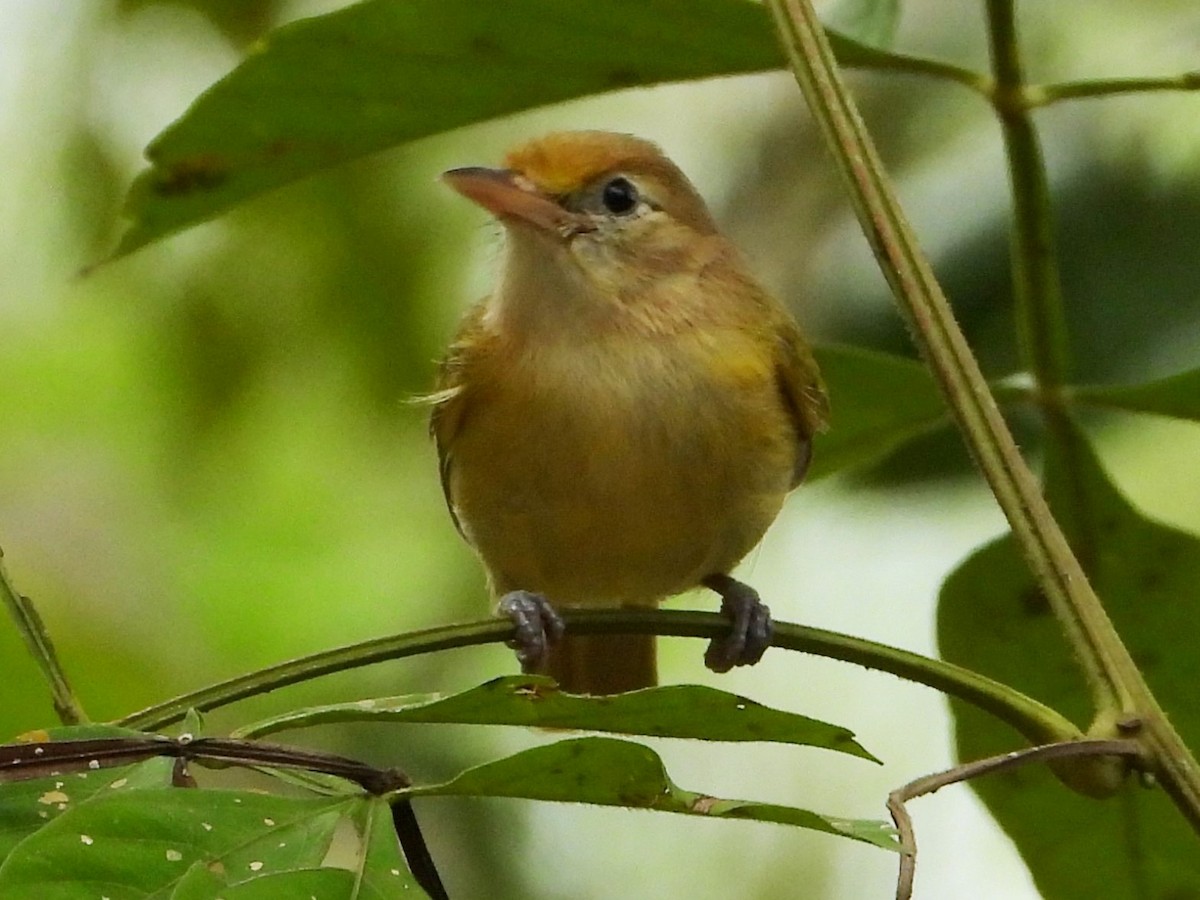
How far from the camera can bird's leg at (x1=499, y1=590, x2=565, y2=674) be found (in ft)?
5.68

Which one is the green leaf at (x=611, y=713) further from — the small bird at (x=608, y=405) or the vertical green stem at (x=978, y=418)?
the small bird at (x=608, y=405)

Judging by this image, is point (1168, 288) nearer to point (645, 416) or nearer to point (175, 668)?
point (645, 416)

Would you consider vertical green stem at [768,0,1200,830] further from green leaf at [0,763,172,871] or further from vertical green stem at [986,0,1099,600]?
green leaf at [0,763,172,871]

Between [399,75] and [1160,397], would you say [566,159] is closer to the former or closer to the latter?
[399,75]

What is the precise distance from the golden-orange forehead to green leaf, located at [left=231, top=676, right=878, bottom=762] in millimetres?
Answer: 1039

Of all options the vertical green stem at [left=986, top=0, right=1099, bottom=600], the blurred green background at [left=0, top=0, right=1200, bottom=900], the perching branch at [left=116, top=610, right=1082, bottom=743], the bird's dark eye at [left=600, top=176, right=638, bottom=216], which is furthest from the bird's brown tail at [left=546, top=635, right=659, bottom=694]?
the perching branch at [left=116, top=610, right=1082, bottom=743]

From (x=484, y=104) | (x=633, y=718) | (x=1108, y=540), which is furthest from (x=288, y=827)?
(x=1108, y=540)

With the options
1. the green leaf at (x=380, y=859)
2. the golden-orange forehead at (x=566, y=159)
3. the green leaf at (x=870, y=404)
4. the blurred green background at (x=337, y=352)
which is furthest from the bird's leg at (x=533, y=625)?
the blurred green background at (x=337, y=352)

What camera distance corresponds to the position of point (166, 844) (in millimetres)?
910

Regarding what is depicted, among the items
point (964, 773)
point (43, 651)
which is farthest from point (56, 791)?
point (964, 773)

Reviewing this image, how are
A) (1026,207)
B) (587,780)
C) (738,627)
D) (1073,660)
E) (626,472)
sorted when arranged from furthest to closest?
(626,472)
(738,627)
(1073,660)
(1026,207)
(587,780)

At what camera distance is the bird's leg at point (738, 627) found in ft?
6.09

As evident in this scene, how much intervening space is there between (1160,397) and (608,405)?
2.04ft

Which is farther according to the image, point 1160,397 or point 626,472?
point 626,472
